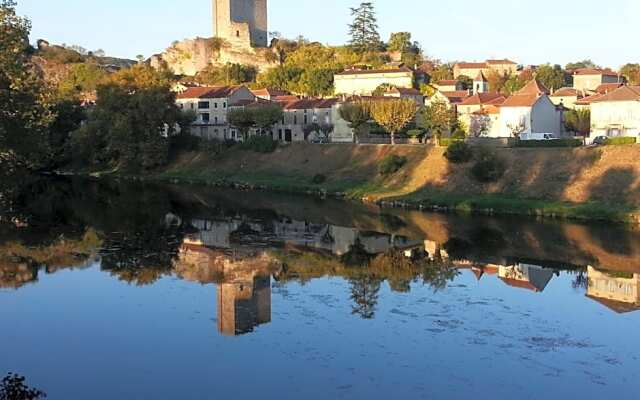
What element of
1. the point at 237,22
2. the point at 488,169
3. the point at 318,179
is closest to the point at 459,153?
the point at 488,169

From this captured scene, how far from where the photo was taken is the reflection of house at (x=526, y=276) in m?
22.5

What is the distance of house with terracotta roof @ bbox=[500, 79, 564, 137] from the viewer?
52969 millimetres

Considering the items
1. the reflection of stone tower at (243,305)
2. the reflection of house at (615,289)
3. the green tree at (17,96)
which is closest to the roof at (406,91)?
the reflection of house at (615,289)

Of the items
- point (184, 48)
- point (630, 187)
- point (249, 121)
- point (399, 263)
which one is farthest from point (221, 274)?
point (184, 48)

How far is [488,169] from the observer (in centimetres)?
4053

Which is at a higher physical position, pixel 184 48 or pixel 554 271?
pixel 184 48

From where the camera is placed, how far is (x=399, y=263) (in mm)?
25328

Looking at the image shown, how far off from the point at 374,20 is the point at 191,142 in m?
37.0

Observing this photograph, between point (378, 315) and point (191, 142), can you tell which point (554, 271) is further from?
point (191, 142)

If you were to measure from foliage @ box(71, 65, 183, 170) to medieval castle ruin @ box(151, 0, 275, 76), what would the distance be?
29.7m

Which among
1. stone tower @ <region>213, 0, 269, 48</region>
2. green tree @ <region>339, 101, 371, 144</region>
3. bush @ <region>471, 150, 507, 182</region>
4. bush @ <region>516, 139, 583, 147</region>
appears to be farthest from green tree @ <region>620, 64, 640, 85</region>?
stone tower @ <region>213, 0, 269, 48</region>

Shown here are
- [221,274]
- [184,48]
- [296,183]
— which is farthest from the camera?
[184,48]

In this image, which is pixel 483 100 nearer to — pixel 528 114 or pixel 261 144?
pixel 528 114

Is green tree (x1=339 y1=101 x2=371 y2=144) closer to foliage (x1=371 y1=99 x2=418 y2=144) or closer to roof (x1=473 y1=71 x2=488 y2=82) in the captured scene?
foliage (x1=371 y1=99 x2=418 y2=144)
